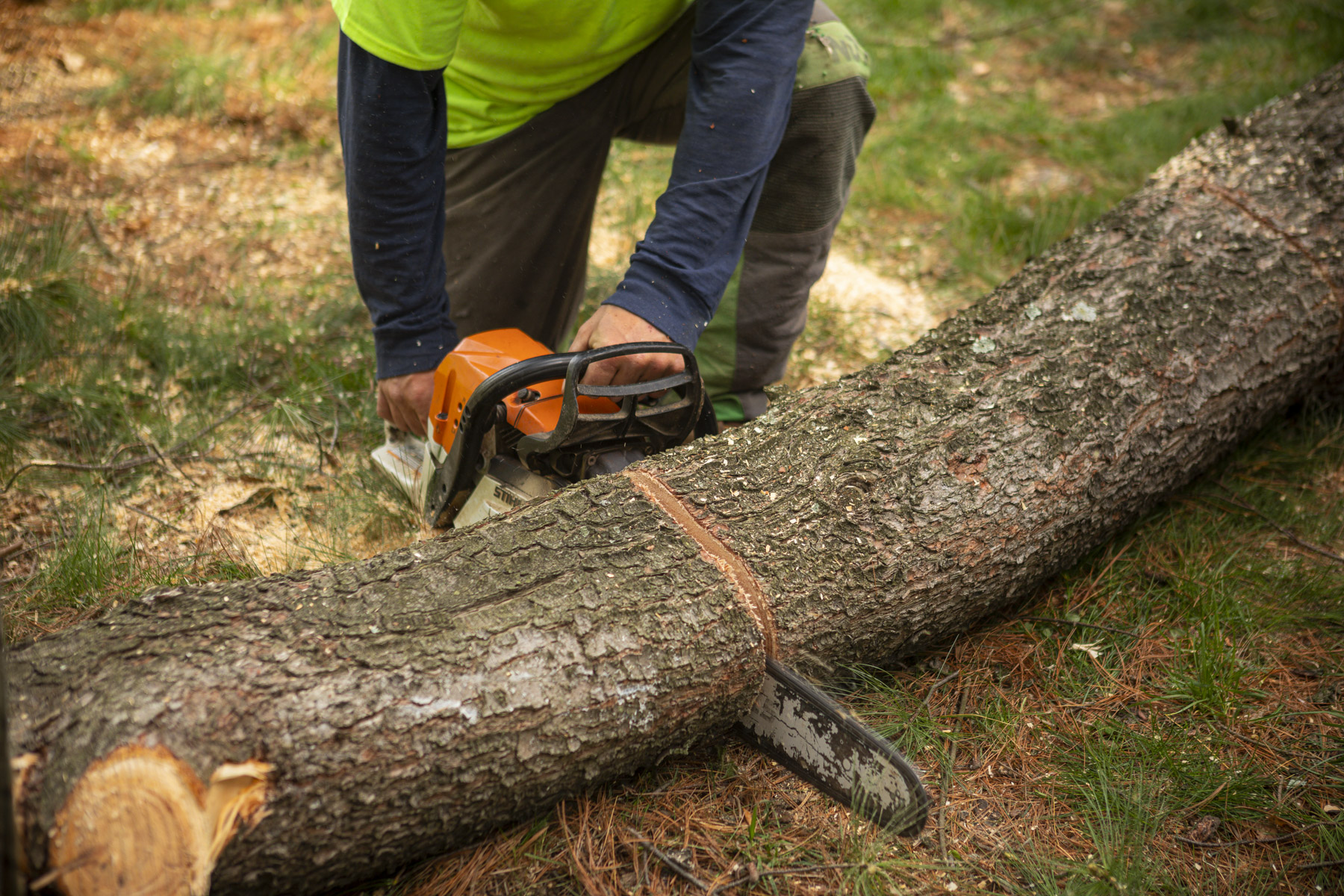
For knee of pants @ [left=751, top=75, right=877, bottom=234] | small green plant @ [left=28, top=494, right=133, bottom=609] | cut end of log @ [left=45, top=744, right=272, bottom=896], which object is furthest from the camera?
knee of pants @ [left=751, top=75, right=877, bottom=234]

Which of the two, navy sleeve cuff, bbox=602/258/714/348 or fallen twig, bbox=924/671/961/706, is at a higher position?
navy sleeve cuff, bbox=602/258/714/348

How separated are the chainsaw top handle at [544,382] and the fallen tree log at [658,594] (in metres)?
0.13

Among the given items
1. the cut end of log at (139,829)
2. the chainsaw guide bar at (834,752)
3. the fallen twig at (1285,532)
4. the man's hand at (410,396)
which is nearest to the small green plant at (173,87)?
the man's hand at (410,396)

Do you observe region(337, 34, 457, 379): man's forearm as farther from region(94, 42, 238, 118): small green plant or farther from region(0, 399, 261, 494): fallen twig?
region(94, 42, 238, 118): small green plant

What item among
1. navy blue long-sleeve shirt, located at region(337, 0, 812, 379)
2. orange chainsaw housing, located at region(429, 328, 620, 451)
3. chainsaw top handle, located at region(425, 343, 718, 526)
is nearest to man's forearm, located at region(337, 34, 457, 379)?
navy blue long-sleeve shirt, located at region(337, 0, 812, 379)

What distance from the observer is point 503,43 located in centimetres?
228

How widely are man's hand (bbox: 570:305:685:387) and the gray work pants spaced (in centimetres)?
90

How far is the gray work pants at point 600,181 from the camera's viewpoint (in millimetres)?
2539

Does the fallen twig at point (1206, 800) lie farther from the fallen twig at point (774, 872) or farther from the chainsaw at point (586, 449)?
the fallen twig at point (774, 872)

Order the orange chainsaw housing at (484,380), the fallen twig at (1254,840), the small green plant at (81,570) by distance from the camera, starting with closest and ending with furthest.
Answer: the fallen twig at (1254,840), the orange chainsaw housing at (484,380), the small green plant at (81,570)

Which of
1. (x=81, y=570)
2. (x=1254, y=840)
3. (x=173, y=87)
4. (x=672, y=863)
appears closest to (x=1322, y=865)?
(x=1254, y=840)

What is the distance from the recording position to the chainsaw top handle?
1.69 m

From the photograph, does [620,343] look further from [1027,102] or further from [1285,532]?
[1027,102]

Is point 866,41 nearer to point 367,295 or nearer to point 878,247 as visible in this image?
point 878,247
